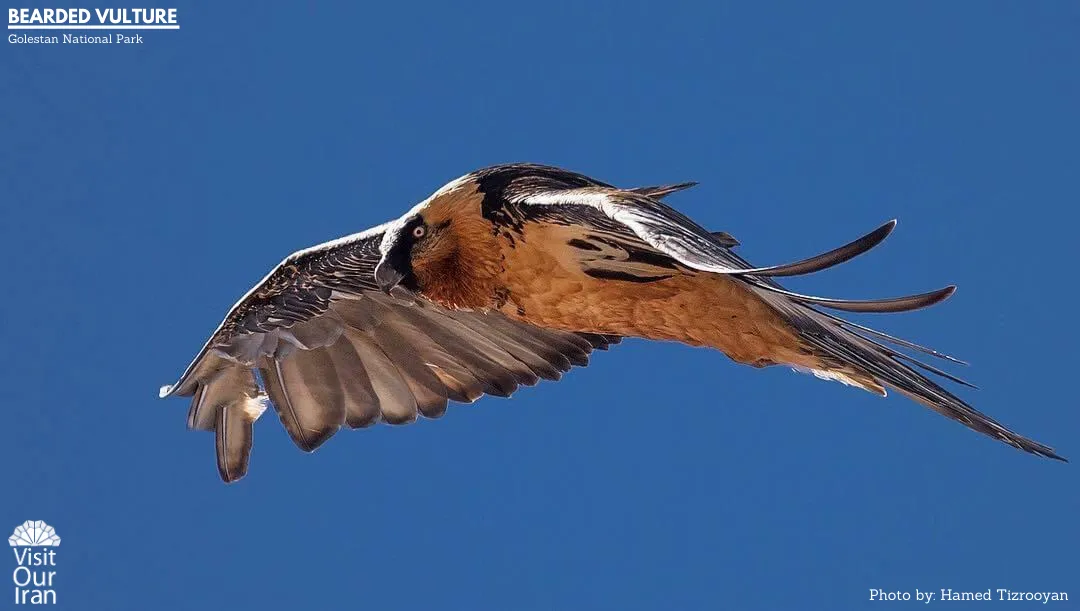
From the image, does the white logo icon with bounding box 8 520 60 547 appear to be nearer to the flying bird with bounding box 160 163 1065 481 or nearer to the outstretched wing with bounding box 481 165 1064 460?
the flying bird with bounding box 160 163 1065 481

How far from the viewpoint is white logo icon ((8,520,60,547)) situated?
10.4m

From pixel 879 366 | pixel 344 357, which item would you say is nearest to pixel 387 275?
pixel 344 357

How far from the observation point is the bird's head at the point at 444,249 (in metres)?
7.02

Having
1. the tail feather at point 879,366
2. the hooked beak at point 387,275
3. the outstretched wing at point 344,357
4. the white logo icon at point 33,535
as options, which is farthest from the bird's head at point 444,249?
the white logo icon at point 33,535

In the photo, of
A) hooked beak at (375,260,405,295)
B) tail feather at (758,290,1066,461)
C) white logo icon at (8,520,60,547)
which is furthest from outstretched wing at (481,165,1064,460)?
white logo icon at (8,520,60,547)

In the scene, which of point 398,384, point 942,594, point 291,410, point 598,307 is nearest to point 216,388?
point 291,410

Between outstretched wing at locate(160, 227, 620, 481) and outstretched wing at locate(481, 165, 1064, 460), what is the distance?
61.4 inches

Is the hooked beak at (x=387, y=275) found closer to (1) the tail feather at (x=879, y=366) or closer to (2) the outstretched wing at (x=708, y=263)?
(2) the outstretched wing at (x=708, y=263)

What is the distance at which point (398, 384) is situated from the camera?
841cm

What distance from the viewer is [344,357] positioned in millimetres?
Answer: 8438

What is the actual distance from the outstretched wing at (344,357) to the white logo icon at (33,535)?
2.90 metres

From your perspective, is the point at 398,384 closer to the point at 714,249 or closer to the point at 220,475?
the point at 220,475

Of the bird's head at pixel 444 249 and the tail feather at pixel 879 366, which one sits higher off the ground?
the bird's head at pixel 444 249

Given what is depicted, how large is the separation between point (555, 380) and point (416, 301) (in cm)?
88
